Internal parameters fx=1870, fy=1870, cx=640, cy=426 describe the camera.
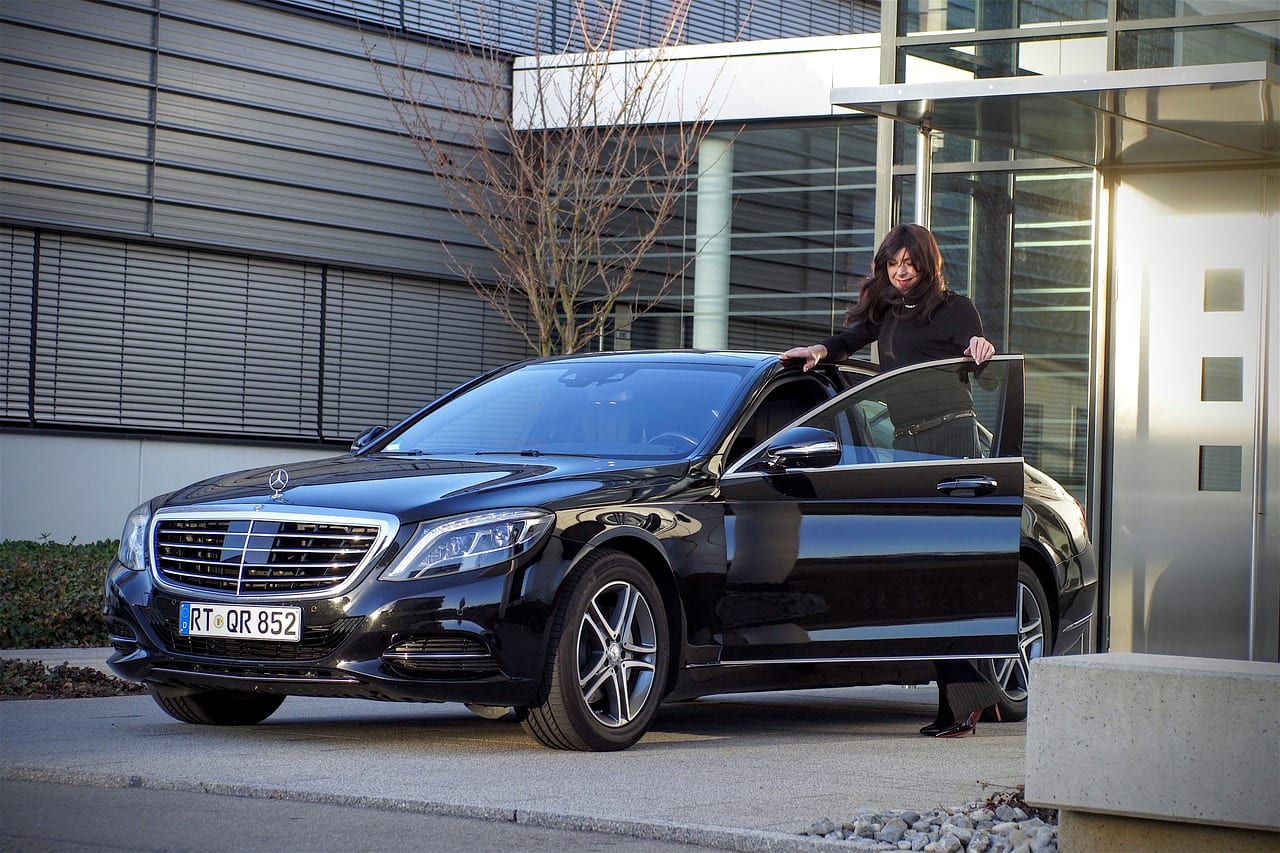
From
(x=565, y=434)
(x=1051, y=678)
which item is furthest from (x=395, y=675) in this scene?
(x=1051, y=678)

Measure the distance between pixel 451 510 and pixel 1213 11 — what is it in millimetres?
6171

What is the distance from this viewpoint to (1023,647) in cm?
874

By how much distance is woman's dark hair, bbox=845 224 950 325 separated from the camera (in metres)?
8.42

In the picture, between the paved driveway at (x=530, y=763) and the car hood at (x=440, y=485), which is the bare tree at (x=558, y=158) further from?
the car hood at (x=440, y=485)

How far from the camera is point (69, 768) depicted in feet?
20.4

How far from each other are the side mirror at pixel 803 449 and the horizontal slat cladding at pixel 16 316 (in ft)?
37.1

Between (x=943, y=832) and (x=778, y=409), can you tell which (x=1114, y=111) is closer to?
(x=778, y=409)

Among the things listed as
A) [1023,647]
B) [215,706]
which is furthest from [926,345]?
[215,706]

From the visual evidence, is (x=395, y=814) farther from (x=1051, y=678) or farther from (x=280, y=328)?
(x=280, y=328)

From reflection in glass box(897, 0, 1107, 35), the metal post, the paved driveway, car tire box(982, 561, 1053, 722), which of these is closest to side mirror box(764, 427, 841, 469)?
the paved driveway

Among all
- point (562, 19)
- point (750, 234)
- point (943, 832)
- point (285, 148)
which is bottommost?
point (943, 832)

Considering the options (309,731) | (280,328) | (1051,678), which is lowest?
(309,731)

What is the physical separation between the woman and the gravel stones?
2.48m

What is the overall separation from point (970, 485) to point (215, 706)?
3.27m
